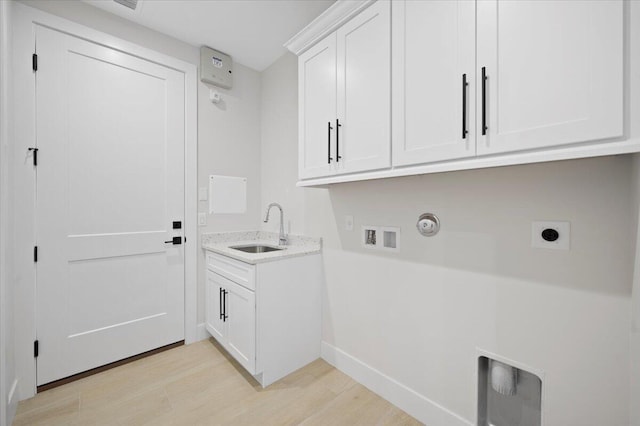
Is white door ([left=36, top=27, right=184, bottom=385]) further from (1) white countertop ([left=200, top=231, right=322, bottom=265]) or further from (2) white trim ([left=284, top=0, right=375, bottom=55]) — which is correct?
(2) white trim ([left=284, top=0, right=375, bottom=55])

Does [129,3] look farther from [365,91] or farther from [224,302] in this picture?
[224,302]

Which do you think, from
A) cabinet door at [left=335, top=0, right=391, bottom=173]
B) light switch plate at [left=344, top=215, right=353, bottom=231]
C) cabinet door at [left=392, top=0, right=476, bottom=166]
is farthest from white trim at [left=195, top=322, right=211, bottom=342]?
cabinet door at [left=392, top=0, right=476, bottom=166]

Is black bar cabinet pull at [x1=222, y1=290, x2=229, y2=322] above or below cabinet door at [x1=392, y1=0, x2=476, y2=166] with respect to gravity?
below

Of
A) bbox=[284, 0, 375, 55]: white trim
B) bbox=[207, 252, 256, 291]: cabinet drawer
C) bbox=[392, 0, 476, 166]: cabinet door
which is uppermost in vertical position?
bbox=[284, 0, 375, 55]: white trim

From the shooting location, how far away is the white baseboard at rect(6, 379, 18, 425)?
1.46m

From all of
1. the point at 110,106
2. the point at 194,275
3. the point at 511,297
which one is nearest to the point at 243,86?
the point at 110,106

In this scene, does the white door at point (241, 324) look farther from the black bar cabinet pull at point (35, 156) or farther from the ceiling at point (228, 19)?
the ceiling at point (228, 19)

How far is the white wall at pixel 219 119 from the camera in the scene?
201 centimetres

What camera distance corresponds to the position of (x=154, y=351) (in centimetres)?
224

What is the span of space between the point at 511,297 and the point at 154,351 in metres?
2.63

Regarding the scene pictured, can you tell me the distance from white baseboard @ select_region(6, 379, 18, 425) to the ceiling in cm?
261

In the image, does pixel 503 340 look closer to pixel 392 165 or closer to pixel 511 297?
pixel 511 297

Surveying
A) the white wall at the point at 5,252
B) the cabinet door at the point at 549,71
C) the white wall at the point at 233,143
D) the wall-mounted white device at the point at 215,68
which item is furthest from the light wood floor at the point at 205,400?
the wall-mounted white device at the point at 215,68

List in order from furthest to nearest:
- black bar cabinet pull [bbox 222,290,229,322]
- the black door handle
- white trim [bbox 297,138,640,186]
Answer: the black door handle, black bar cabinet pull [bbox 222,290,229,322], white trim [bbox 297,138,640,186]
